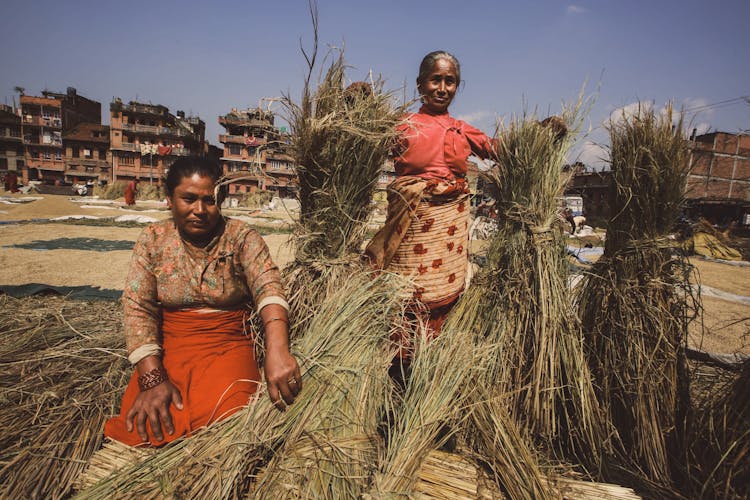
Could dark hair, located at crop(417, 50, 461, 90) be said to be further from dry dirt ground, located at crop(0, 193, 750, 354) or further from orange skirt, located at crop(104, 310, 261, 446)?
orange skirt, located at crop(104, 310, 261, 446)

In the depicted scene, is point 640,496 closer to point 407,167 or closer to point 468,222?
point 468,222

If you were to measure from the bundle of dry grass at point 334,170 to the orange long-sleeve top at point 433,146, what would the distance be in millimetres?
162

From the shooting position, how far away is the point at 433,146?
2055 millimetres

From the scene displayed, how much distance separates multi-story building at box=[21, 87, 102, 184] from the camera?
4531 centimetres

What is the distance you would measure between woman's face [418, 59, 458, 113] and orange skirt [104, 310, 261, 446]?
1.67m

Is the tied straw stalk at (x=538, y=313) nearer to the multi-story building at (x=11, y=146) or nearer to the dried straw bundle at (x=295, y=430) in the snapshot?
the dried straw bundle at (x=295, y=430)

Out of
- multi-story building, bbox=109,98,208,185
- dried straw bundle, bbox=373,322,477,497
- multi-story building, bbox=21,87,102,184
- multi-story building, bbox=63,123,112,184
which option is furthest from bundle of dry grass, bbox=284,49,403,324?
multi-story building, bbox=21,87,102,184

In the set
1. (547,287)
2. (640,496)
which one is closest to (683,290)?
(547,287)

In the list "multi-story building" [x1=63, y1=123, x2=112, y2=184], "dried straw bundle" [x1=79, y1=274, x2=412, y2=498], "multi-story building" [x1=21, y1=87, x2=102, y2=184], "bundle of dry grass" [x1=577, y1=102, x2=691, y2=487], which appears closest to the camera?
"dried straw bundle" [x1=79, y1=274, x2=412, y2=498]

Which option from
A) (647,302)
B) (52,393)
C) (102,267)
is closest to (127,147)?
(102,267)

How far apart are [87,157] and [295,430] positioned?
58.2 meters

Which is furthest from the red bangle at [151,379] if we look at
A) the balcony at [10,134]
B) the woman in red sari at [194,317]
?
the balcony at [10,134]

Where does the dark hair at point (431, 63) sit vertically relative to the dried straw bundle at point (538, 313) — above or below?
above

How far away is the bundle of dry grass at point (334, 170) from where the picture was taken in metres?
1.67
